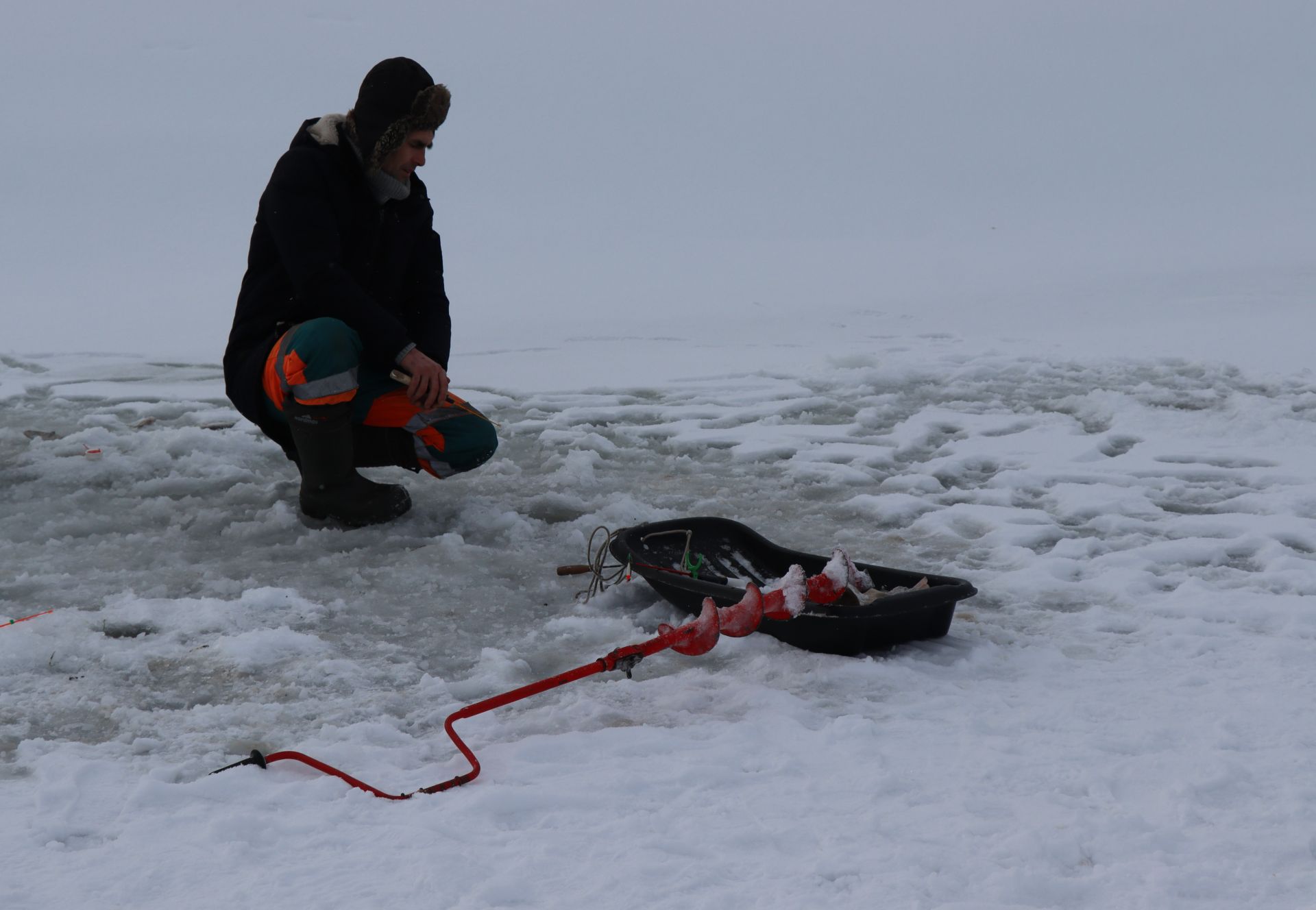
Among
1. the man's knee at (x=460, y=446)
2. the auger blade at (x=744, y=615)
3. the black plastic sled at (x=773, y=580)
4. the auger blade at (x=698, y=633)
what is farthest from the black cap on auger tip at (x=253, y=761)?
the man's knee at (x=460, y=446)

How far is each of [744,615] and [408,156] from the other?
67.5 inches

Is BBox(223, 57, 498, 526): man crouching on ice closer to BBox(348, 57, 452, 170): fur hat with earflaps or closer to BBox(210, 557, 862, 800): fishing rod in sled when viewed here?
BBox(348, 57, 452, 170): fur hat with earflaps

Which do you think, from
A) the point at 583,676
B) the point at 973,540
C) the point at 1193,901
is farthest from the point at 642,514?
the point at 1193,901

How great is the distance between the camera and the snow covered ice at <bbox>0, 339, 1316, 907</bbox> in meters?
1.68

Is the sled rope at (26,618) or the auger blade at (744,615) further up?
the auger blade at (744,615)


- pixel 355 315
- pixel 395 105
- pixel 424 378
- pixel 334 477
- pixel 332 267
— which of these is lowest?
pixel 334 477

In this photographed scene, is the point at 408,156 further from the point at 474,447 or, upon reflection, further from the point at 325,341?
the point at 474,447

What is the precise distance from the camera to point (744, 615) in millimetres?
2342

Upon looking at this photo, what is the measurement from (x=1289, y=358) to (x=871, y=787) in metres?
4.95

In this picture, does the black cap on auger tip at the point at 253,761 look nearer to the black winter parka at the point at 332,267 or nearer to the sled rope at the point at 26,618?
the sled rope at the point at 26,618

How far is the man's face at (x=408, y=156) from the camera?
3203 mm

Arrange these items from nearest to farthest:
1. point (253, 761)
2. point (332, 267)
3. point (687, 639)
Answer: point (253, 761), point (687, 639), point (332, 267)

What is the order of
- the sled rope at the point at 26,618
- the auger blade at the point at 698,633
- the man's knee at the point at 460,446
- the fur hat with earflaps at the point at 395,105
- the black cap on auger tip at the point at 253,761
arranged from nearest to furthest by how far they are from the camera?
the black cap on auger tip at the point at 253,761 < the auger blade at the point at 698,633 < the sled rope at the point at 26,618 < the fur hat with earflaps at the point at 395,105 < the man's knee at the point at 460,446

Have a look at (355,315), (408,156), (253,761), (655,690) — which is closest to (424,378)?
(355,315)
